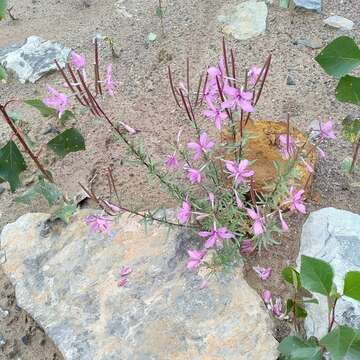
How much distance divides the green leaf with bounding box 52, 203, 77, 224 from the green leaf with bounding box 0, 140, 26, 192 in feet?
0.89

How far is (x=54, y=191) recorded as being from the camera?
2162 millimetres

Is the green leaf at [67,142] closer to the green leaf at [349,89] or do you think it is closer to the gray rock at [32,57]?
the green leaf at [349,89]

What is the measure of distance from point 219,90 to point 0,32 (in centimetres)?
226

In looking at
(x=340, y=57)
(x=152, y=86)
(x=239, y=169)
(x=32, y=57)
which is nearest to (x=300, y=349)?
(x=239, y=169)

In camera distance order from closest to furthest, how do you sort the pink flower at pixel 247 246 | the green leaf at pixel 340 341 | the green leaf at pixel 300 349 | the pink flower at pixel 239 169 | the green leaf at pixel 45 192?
1. the green leaf at pixel 340 341
2. the green leaf at pixel 300 349
3. the pink flower at pixel 239 169
4. the pink flower at pixel 247 246
5. the green leaf at pixel 45 192

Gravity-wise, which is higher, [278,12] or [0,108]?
[0,108]

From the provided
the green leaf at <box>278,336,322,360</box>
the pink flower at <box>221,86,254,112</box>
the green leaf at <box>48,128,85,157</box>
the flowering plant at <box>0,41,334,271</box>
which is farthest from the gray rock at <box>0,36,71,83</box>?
the green leaf at <box>278,336,322,360</box>

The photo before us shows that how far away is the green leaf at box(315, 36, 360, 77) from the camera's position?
1.75m

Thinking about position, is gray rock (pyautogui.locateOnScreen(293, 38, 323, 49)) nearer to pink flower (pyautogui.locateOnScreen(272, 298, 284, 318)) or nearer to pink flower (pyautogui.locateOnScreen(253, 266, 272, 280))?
pink flower (pyautogui.locateOnScreen(253, 266, 272, 280))

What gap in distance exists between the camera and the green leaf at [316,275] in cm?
142

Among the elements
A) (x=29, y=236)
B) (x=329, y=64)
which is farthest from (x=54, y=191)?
(x=329, y=64)

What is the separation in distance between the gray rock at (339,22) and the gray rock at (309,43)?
0.46ft

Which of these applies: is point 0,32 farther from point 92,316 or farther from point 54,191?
point 92,316

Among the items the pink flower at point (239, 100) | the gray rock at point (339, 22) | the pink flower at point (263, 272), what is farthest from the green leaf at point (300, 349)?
the gray rock at point (339, 22)
